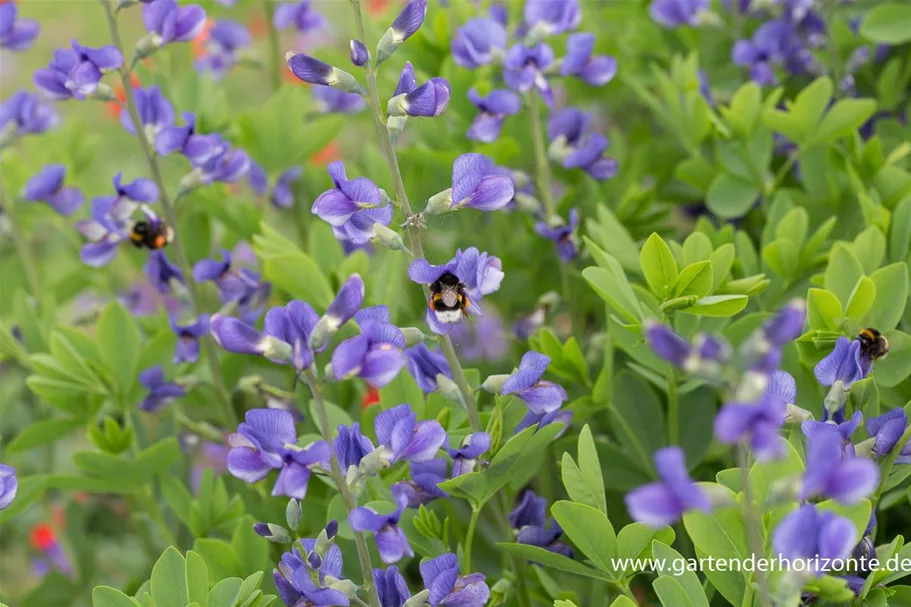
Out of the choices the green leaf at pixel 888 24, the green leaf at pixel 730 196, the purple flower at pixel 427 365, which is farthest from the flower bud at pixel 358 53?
the green leaf at pixel 888 24

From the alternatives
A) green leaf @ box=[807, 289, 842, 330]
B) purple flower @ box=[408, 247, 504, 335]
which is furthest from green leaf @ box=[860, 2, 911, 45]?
purple flower @ box=[408, 247, 504, 335]

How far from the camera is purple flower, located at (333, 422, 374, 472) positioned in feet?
4.12

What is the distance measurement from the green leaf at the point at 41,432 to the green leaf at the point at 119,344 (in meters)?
0.14

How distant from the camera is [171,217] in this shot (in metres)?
1.84

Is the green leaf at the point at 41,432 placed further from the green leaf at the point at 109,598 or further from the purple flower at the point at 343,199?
the purple flower at the point at 343,199

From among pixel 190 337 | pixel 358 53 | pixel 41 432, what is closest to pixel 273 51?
pixel 190 337

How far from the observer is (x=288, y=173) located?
2385mm

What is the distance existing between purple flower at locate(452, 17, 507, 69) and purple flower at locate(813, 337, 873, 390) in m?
0.92

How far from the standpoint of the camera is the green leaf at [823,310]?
144cm

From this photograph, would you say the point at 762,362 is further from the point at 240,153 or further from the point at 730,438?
the point at 240,153

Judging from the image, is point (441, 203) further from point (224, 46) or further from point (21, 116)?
point (224, 46)

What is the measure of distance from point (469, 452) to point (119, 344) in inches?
34.4

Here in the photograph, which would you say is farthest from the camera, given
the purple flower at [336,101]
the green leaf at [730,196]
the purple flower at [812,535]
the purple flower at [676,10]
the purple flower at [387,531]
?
the purple flower at [336,101]

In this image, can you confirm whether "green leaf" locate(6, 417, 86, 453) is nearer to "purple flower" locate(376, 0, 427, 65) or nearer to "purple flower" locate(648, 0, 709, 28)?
"purple flower" locate(376, 0, 427, 65)
